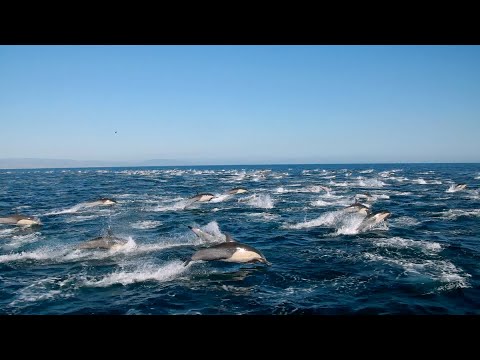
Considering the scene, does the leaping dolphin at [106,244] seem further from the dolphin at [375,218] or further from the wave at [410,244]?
the dolphin at [375,218]

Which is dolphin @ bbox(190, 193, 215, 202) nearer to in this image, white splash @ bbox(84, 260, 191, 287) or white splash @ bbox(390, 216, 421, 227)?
white splash @ bbox(390, 216, 421, 227)

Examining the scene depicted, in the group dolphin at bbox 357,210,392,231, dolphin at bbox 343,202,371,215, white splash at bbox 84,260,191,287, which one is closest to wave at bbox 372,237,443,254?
dolphin at bbox 357,210,392,231

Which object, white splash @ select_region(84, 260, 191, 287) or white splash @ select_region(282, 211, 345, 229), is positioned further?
white splash @ select_region(282, 211, 345, 229)

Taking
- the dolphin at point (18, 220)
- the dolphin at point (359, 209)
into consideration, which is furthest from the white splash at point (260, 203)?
the dolphin at point (18, 220)

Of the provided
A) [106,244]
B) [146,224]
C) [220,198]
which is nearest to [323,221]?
[146,224]

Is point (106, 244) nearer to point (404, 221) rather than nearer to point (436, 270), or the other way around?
point (436, 270)

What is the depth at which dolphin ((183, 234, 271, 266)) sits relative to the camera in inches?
484

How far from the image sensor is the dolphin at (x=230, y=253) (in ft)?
40.3

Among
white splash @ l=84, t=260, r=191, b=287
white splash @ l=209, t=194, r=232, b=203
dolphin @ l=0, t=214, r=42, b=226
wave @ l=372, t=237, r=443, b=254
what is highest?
dolphin @ l=0, t=214, r=42, b=226
